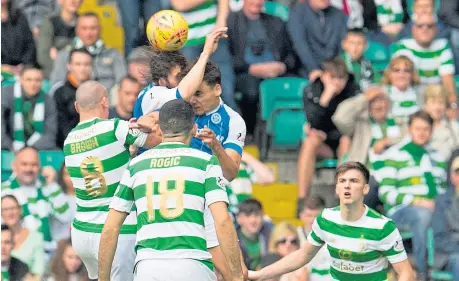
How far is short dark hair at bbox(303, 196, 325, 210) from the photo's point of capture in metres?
15.9

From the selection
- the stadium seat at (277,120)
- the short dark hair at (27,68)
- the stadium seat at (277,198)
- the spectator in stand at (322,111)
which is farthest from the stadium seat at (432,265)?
the short dark hair at (27,68)

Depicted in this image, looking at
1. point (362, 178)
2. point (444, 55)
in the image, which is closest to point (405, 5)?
point (444, 55)

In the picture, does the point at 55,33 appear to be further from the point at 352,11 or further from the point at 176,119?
the point at 176,119

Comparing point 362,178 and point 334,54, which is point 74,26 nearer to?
point 334,54

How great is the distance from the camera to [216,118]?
12.2 metres

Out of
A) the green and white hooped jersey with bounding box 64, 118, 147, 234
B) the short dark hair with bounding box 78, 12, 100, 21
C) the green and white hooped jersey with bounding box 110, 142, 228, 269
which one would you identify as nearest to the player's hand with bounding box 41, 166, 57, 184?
the short dark hair with bounding box 78, 12, 100, 21

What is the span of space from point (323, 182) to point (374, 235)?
544cm

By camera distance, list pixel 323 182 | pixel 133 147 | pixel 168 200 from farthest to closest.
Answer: pixel 323 182
pixel 133 147
pixel 168 200

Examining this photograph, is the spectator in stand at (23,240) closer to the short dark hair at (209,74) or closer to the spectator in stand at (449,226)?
the spectator in stand at (449,226)

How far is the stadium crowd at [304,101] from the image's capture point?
16.1 m

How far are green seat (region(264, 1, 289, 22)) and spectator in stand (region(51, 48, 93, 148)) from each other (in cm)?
244

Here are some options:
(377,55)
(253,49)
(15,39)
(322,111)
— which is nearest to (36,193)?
(15,39)

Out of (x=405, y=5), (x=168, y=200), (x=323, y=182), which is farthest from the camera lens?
(x=405, y=5)

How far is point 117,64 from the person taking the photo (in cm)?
1761
